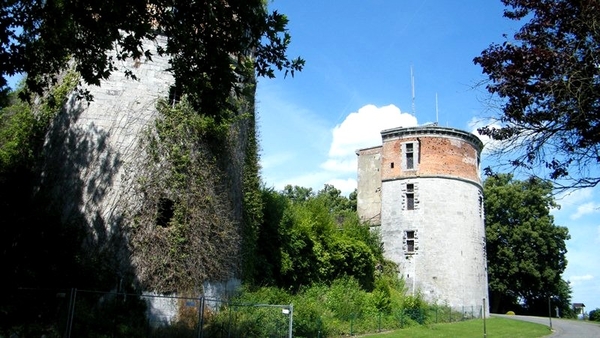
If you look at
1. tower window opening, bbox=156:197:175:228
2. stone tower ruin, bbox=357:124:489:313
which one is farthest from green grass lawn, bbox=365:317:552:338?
tower window opening, bbox=156:197:175:228

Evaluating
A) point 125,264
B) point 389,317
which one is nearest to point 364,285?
point 389,317

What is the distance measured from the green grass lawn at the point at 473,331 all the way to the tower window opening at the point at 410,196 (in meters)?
8.79

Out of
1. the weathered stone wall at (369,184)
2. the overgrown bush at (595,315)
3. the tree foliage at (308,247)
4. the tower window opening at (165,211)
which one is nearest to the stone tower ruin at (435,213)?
the weathered stone wall at (369,184)

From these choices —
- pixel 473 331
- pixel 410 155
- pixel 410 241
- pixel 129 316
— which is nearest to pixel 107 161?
pixel 129 316

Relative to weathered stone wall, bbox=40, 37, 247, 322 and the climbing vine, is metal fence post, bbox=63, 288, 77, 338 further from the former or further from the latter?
the climbing vine

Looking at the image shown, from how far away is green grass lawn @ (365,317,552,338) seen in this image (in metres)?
20.8

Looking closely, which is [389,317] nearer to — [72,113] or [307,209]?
[307,209]

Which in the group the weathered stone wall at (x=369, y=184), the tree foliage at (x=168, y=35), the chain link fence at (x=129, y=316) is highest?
the weathered stone wall at (x=369, y=184)

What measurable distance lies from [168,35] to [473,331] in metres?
19.9

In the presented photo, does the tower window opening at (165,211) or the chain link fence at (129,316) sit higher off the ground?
the tower window opening at (165,211)

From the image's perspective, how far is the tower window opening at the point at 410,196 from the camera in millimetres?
33281

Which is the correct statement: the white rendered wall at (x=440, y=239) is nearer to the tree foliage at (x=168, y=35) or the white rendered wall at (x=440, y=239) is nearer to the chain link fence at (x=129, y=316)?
the chain link fence at (x=129, y=316)

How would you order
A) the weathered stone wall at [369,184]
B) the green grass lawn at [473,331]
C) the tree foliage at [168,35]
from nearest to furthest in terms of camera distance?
the tree foliage at [168,35], the green grass lawn at [473,331], the weathered stone wall at [369,184]

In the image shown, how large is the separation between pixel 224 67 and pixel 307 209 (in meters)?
17.5
